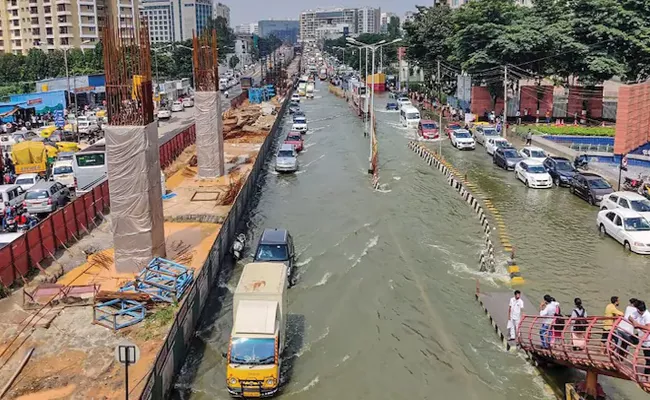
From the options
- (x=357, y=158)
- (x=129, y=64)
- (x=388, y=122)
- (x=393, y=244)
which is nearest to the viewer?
(x=129, y=64)

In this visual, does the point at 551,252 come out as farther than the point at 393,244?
No

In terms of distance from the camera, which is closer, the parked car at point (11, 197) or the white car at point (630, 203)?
the white car at point (630, 203)

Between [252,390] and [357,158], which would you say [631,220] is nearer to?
[252,390]

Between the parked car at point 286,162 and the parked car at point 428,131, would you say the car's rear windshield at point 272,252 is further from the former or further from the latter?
the parked car at point 428,131

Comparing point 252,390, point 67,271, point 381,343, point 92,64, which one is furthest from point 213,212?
point 92,64

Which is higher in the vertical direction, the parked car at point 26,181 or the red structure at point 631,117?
the red structure at point 631,117

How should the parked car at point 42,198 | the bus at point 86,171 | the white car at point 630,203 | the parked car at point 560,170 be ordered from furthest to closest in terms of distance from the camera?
1. the parked car at point 560,170
2. the bus at point 86,171
3. the parked car at point 42,198
4. the white car at point 630,203

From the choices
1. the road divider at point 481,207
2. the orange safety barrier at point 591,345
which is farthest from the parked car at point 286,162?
the orange safety barrier at point 591,345

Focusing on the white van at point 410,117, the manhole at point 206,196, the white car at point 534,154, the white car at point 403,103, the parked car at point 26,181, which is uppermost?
the white car at point 403,103
